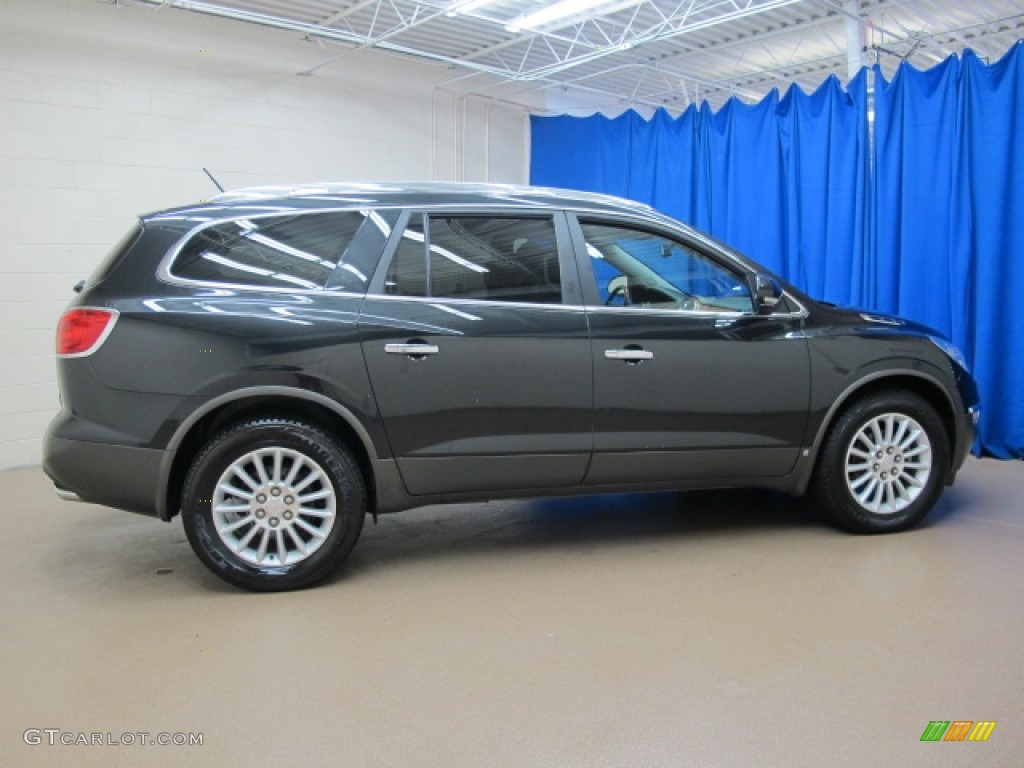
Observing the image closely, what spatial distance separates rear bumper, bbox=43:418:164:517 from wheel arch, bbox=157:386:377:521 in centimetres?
5

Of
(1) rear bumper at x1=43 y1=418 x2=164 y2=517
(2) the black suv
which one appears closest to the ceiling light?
(2) the black suv

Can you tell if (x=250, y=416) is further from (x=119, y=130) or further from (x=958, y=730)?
(x=119, y=130)

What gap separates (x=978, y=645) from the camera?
2754 mm

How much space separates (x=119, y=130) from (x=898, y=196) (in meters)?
5.85

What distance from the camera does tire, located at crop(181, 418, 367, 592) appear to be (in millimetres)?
3170

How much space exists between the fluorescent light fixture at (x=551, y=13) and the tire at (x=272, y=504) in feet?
14.3

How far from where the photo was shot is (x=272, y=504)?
10.5 ft

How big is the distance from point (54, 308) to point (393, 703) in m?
4.91

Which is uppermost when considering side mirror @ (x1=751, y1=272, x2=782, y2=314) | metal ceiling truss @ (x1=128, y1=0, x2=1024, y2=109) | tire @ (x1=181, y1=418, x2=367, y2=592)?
metal ceiling truss @ (x1=128, y1=0, x2=1024, y2=109)

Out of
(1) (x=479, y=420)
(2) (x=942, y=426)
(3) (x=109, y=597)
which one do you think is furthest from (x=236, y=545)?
(2) (x=942, y=426)

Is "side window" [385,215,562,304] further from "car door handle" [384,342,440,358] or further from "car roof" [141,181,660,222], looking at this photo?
"car door handle" [384,342,440,358]

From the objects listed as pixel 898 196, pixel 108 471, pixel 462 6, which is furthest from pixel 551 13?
A: pixel 108 471

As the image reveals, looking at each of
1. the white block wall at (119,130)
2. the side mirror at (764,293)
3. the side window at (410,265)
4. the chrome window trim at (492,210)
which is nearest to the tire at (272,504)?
the chrome window trim at (492,210)

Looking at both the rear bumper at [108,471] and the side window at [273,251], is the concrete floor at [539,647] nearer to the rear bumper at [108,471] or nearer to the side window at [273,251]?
the rear bumper at [108,471]
